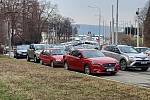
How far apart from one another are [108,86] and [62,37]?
117 metres

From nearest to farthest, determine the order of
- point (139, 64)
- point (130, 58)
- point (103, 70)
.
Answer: point (103, 70)
point (139, 64)
point (130, 58)

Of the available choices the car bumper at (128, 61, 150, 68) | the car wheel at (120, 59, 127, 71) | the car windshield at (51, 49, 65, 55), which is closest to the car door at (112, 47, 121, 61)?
the car wheel at (120, 59, 127, 71)

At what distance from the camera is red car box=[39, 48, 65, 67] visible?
2944 cm

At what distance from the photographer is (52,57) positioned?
98.7 feet

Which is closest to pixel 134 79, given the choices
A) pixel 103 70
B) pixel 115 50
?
pixel 103 70

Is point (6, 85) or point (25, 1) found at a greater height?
point (25, 1)

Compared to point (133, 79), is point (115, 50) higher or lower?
higher

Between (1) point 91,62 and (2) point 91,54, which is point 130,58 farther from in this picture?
(1) point 91,62

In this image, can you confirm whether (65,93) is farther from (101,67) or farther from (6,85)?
(101,67)

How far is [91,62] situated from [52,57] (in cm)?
782

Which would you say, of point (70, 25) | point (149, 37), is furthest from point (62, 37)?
point (149, 37)

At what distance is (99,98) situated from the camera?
1116 cm

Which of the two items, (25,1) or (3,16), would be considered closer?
(3,16)

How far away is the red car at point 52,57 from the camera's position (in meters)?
29.4
